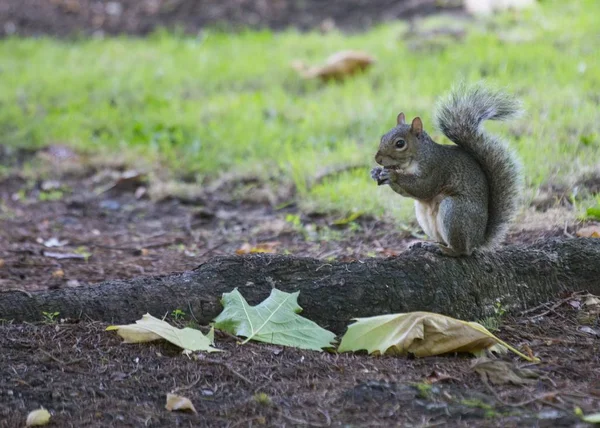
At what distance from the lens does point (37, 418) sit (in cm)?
203

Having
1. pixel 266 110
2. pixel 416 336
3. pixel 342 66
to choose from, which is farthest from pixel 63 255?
pixel 342 66

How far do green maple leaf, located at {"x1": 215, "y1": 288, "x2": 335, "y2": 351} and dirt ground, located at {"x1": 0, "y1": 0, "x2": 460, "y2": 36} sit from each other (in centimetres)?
630

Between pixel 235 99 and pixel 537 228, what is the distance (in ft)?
11.2

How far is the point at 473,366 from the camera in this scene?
7.61 ft

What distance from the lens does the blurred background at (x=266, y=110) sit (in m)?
4.37

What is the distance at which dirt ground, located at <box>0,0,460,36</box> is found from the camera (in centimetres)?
885

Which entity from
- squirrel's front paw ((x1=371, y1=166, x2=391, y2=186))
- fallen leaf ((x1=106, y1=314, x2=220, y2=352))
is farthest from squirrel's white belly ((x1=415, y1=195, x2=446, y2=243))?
fallen leaf ((x1=106, y1=314, x2=220, y2=352))

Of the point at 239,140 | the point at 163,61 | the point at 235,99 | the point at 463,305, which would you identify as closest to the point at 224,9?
the point at 163,61

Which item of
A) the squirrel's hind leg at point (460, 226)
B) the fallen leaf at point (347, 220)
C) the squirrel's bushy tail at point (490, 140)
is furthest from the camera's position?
the fallen leaf at point (347, 220)

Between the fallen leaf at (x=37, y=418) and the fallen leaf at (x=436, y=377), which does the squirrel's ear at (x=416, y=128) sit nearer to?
the fallen leaf at (x=436, y=377)

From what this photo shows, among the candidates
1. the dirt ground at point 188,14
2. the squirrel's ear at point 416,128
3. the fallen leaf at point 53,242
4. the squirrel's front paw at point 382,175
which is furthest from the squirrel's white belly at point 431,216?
the dirt ground at point 188,14

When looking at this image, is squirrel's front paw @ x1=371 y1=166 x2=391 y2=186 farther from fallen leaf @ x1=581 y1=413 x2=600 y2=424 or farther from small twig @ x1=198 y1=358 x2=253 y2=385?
fallen leaf @ x1=581 y1=413 x2=600 y2=424

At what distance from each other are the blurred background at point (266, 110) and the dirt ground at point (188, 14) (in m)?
0.03

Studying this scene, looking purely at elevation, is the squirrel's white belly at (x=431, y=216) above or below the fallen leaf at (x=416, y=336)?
above
